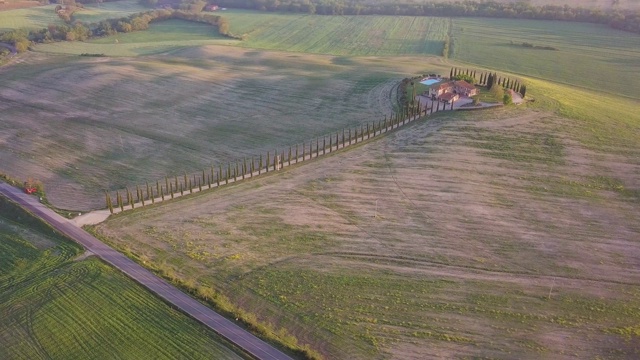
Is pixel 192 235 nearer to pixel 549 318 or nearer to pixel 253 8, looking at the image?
pixel 549 318

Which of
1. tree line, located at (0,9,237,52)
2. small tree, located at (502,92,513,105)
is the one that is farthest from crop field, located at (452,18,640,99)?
tree line, located at (0,9,237,52)

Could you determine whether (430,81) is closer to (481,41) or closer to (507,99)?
(507,99)

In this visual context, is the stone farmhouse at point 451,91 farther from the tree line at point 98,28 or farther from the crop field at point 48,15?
the crop field at point 48,15

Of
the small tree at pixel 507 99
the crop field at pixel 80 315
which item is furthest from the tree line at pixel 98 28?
the crop field at pixel 80 315

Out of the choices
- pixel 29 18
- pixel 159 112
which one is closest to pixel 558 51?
pixel 159 112

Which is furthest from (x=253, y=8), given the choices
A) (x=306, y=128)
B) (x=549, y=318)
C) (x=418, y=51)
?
(x=549, y=318)
